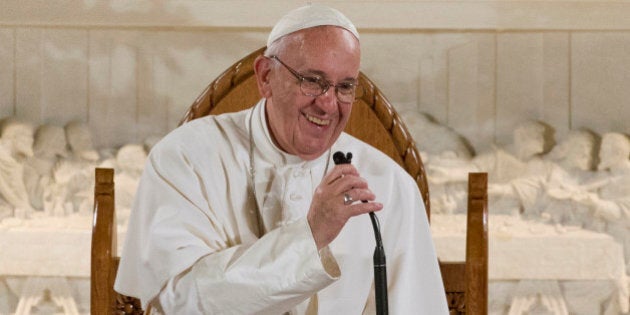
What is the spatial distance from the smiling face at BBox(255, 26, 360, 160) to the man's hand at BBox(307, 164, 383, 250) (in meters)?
0.27

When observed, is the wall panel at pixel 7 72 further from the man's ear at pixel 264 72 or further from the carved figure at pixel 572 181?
the man's ear at pixel 264 72

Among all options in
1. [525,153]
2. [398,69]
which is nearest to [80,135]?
[398,69]

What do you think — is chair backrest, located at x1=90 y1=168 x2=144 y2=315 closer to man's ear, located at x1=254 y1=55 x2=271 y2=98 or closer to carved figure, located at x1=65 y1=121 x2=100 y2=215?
man's ear, located at x1=254 y1=55 x2=271 y2=98

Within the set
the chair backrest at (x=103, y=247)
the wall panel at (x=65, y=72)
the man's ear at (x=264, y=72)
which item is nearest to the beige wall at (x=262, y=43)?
the wall panel at (x=65, y=72)

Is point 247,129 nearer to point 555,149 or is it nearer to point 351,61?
point 351,61

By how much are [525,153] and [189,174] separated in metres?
3.01

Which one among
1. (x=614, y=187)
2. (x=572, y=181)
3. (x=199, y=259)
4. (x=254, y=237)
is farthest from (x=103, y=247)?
(x=614, y=187)

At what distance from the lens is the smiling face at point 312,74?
2029 millimetres

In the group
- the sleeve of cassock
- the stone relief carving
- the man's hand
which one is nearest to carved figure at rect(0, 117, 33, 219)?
the stone relief carving

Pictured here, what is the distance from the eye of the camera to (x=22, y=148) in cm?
487

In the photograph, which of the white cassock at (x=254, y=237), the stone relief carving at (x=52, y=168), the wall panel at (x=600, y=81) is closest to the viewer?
the white cassock at (x=254, y=237)

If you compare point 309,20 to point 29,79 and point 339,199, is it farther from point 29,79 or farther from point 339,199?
point 29,79

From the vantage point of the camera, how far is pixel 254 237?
2188mm

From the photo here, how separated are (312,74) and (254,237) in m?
0.41
